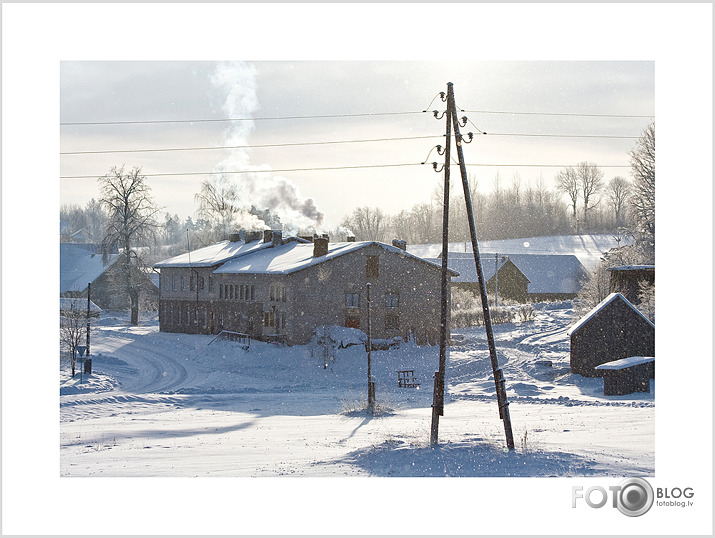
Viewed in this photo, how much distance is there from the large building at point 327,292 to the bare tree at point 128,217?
9.26m

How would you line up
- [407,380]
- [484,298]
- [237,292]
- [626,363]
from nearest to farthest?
[484,298], [626,363], [407,380], [237,292]

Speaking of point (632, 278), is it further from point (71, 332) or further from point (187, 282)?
point (187, 282)

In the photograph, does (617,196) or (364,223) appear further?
(364,223)

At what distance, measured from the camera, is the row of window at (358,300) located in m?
40.6

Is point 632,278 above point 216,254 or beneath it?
beneath

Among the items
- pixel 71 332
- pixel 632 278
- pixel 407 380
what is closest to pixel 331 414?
pixel 407 380

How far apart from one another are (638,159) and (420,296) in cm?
1663

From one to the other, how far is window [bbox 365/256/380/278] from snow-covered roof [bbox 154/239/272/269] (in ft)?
36.5

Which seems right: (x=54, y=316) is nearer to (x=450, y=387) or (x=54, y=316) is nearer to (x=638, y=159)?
(x=450, y=387)

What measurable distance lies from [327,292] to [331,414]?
1598 centimetres

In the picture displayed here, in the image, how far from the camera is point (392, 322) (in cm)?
4134

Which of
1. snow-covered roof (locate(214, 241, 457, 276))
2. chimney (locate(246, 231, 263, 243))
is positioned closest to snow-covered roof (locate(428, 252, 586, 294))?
chimney (locate(246, 231, 263, 243))

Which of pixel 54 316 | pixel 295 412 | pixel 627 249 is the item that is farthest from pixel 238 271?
pixel 54 316

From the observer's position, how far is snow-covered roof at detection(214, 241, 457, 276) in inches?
1571
